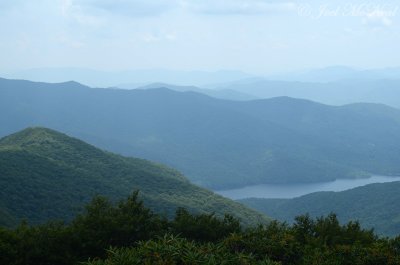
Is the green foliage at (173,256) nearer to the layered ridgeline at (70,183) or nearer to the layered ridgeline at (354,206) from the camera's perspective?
the layered ridgeline at (70,183)

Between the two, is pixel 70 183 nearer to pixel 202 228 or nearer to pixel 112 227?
pixel 202 228

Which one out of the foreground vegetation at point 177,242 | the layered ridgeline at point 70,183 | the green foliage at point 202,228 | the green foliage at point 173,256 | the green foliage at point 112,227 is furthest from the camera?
the layered ridgeline at point 70,183

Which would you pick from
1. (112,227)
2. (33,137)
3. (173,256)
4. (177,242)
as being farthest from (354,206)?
(173,256)

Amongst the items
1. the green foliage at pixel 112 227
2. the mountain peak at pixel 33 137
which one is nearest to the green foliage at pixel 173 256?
the green foliage at pixel 112 227

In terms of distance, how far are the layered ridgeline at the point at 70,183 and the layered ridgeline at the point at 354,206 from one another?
160 ft

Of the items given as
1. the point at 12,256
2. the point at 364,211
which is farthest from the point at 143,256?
the point at 364,211

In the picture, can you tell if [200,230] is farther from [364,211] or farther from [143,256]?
[364,211]

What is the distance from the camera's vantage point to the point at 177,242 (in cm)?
1872

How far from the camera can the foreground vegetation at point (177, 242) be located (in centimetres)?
1808

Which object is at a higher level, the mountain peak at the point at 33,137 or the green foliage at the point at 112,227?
the mountain peak at the point at 33,137

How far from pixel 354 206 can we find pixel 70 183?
9781 cm

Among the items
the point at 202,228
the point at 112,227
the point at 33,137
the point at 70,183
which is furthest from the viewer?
the point at 33,137

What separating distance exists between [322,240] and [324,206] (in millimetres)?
129850

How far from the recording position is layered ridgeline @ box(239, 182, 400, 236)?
132 metres
